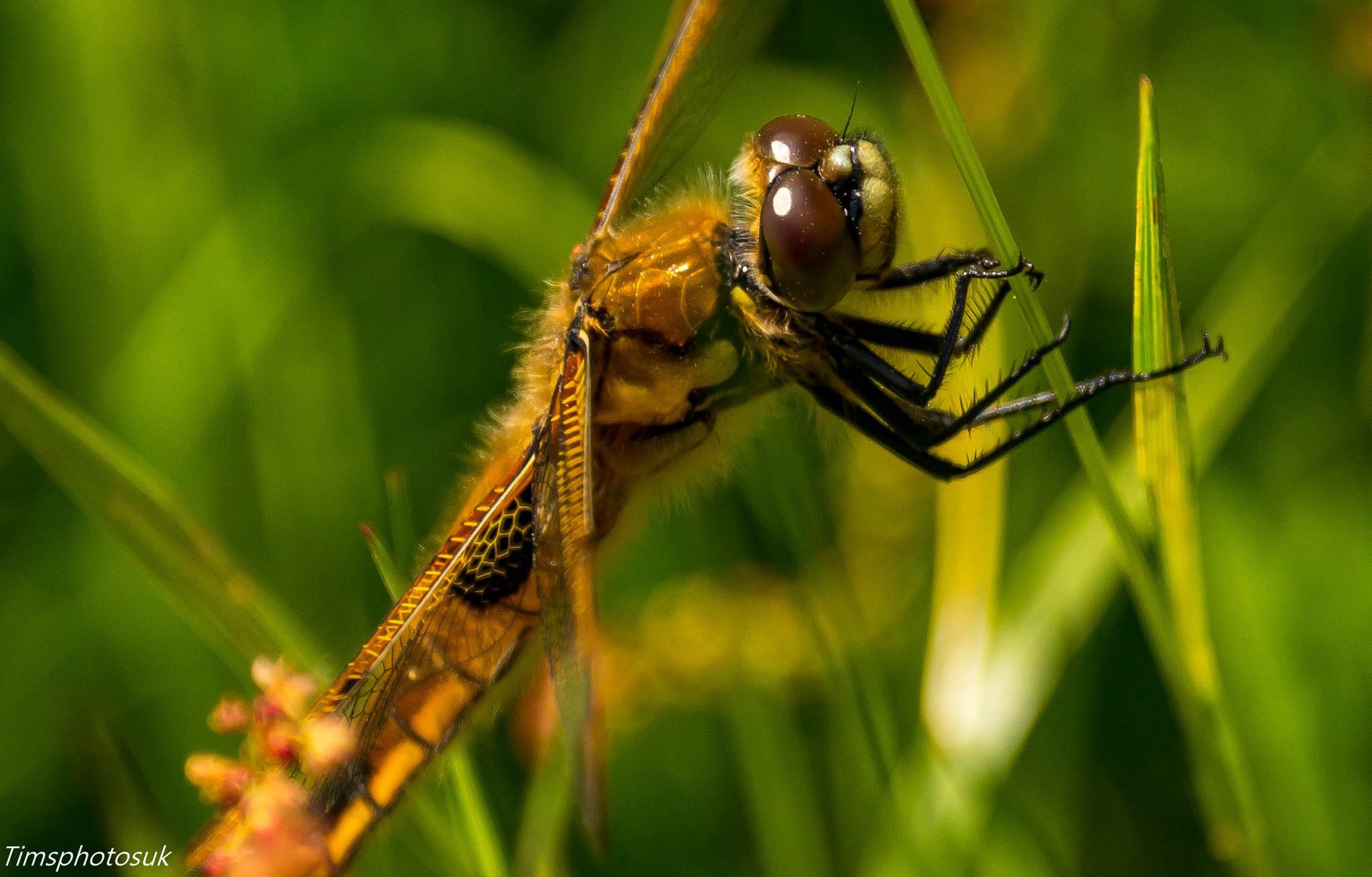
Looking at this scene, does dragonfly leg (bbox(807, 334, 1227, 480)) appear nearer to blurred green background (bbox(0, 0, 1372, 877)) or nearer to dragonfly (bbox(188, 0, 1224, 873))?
dragonfly (bbox(188, 0, 1224, 873))

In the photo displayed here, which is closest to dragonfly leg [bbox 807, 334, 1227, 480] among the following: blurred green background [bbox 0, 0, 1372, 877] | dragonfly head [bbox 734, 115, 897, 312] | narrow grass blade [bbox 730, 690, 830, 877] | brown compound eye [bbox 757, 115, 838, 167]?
blurred green background [bbox 0, 0, 1372, 877]

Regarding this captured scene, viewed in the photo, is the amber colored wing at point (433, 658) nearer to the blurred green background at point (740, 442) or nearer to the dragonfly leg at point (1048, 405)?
the blurred green background at point (740, 442)

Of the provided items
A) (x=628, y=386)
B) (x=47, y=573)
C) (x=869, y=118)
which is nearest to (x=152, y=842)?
(x=628, y=386)

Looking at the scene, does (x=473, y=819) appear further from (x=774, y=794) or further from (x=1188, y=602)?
(x=1188, y=602)

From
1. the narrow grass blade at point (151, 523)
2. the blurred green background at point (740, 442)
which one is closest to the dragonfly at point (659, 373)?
the blurred green background at point (740, 442)

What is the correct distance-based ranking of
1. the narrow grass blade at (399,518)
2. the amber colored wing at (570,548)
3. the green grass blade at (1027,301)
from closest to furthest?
the green grass blade at (1027,301) < the amber colored wing at (570,548) < the narrow grass blade at (399,518)

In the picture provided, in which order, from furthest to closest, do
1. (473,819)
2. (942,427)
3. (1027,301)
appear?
1. (942,427)
2. (473,819)
3. (1027,301)

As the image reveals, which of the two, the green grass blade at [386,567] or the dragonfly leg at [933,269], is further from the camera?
the dragonfly leg at [933,269]

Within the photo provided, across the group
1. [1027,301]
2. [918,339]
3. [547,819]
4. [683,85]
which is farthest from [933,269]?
[547,819]
